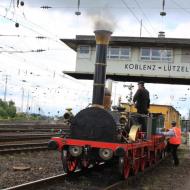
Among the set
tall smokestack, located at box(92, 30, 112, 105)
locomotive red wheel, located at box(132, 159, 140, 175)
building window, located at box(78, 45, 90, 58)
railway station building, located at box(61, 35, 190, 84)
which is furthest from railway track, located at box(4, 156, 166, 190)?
building window, located at box(78, 45, 90, 58)

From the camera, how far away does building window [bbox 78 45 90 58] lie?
120ft

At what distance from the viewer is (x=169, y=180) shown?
12.0 m

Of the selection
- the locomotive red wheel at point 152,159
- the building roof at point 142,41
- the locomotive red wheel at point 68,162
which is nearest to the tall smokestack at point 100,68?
the locomotive red wheel at point 68,162

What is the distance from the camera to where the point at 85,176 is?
11305 mm

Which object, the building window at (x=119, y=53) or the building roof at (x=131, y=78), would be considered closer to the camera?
the building roof at (x=131, y=78)

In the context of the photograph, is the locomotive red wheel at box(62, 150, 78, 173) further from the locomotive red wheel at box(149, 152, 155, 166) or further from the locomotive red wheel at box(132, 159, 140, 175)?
the locomotive red wheel at box(149, 152, 155, 166)

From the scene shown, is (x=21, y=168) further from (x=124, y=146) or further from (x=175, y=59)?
(x=175, y=59)

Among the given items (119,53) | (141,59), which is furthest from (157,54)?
(119,53)

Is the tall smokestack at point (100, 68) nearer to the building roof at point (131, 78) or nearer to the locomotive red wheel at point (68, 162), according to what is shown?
the locomotive red wheel at point (68, 162)

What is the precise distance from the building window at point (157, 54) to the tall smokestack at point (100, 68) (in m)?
25.4

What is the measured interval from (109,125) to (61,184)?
175 cm

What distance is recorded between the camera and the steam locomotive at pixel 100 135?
10055mm

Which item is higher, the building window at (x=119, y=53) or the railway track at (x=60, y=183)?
the building window at (x=119, y=53)

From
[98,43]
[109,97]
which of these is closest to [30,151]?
[109,97]
